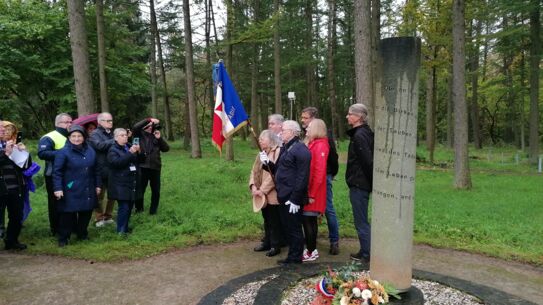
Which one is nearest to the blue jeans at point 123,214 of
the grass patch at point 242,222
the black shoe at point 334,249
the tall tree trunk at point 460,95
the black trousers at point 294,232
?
the grass patch at point 242,222

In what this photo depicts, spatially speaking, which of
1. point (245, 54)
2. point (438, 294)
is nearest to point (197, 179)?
point (438, 294)

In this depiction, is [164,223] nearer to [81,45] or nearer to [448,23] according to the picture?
[81,45]

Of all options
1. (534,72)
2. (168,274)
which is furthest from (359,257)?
(534,72)

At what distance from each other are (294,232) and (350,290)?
1.83 metres

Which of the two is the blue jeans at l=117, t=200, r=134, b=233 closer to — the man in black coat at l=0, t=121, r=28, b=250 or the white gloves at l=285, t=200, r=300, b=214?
the man in black coat at l=0, t=121, r=28, b=250

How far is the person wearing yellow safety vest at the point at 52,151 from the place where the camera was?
21.7ft

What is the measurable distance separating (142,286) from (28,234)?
3240 mm

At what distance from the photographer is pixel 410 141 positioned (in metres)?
3.99

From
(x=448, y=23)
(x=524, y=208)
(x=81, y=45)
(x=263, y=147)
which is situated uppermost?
(x=448, y=23)

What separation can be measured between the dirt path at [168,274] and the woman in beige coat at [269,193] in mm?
304

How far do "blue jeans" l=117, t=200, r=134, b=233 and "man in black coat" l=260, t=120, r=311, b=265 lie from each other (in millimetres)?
2588

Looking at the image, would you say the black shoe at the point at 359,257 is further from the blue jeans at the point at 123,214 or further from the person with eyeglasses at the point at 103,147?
the person with eyeglasses at the point at 103,147

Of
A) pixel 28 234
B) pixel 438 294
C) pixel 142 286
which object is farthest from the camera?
pixel 28 234

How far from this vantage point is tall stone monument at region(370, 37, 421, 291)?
13.1 feet
